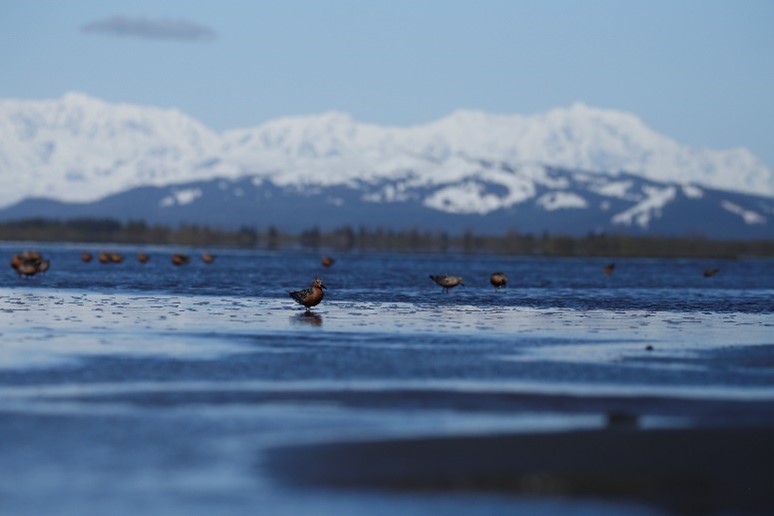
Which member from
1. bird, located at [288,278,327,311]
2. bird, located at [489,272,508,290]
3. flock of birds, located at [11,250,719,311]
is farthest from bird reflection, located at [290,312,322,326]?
bird, located at [489,272,508,290]

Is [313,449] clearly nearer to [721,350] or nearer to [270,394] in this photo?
[270,394]

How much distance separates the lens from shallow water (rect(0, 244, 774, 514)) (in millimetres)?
17234

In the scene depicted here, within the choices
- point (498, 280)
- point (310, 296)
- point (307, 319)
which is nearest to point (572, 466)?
point (307, 319)

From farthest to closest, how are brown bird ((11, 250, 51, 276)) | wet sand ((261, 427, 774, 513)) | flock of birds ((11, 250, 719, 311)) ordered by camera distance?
brown bird ((11, 250, 51, 276)) < flock of birds ((11, 250, 719, 311)) < wet sand ((261, 427, 774, 513))

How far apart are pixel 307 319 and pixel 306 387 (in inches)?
698

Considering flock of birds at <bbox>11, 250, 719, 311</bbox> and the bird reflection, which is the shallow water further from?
flock of birds at <bbox>11, 250, 719, 311</bbox>

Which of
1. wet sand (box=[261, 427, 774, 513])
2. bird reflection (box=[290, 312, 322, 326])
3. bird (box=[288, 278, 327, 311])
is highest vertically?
bird (box=[288, 278, 327, 311])

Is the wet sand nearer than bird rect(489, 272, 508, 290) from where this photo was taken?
Yes

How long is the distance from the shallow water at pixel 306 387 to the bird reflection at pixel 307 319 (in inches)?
Result: 9.3

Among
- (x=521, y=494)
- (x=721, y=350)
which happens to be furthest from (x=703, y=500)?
(x=721, y=350)

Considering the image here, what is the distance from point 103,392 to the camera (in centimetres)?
2511

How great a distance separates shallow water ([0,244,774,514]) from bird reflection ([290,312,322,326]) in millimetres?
235

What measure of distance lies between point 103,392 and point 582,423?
8175 mm

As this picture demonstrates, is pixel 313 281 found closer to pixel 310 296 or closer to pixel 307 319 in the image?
pixel 310 296
